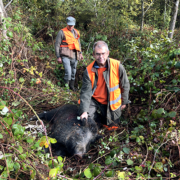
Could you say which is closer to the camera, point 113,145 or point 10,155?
point 10,155

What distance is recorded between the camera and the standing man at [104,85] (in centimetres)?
294

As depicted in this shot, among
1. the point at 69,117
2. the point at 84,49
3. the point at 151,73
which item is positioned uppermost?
the point at 84,49

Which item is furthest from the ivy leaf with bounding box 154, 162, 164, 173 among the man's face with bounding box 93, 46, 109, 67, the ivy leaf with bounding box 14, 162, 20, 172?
the man's face with bounding box 93, 46, 109, 67

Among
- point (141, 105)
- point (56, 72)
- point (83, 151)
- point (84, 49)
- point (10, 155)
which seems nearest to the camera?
point (10, 155)

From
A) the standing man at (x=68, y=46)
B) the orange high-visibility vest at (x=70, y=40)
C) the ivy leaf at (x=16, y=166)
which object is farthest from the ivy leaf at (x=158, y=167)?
the orange high-visibility vest at (x=70, y=40)

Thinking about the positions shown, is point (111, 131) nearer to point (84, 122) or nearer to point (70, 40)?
point (84, 122)

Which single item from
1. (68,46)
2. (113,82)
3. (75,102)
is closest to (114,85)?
(113,82)

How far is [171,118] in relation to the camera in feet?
8.06

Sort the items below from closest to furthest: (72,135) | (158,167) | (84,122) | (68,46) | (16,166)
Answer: (16,166)
(158,167)
(72,135)
(84,122)
(68,46)

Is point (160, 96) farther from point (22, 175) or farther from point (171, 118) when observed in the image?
point (22, 175)

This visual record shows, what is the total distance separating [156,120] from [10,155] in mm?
2328

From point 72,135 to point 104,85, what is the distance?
1.17 m

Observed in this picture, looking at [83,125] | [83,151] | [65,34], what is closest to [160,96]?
[83,125]

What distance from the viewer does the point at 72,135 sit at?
2805 mm
